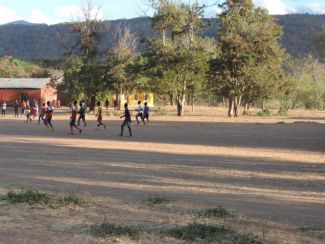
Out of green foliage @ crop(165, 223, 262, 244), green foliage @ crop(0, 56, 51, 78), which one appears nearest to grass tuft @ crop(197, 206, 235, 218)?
green foliage @ crop(165, 223, 262, 244)

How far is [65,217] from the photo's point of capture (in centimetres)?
809

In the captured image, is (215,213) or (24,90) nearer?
(215,213)

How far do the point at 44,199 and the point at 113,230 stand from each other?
239cm

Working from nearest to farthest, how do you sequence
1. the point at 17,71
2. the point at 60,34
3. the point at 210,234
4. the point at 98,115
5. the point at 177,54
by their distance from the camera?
the point at 210,234 < the point at 98,115 < the point at 177,54 < the point at 17,71 < the point at 60,34

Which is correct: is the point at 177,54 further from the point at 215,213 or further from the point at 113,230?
the point at 113,230

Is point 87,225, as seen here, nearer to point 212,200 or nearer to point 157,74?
point 212,200

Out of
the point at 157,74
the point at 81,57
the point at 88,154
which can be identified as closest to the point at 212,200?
the point at 88,154

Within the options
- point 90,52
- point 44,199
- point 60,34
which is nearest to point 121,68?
point 90,52

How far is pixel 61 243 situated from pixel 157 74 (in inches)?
1751

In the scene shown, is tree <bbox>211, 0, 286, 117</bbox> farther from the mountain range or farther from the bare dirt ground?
the mountain range

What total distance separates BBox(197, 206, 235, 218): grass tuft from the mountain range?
350 feet

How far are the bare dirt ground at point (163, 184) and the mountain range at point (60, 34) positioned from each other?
96.4 metres

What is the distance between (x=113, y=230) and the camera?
7070mm

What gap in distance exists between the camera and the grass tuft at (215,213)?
323 inches
